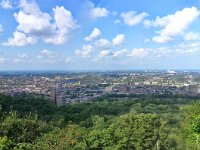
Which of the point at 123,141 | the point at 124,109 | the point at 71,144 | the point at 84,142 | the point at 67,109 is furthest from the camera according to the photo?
the point at 124,109

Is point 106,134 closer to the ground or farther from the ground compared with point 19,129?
closer to the ground

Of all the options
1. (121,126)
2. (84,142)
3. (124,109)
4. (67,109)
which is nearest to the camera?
(84,142)

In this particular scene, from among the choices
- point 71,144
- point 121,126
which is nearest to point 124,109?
point 121,126

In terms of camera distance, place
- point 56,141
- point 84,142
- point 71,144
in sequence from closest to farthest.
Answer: point 56,141, point 71,144, point 84,142

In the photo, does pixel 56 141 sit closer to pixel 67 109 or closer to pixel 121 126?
pixel 121 126

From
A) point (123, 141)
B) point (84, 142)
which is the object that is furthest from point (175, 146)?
point (84, 142)

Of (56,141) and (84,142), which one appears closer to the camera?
(56,141)

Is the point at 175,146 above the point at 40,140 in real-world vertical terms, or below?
below

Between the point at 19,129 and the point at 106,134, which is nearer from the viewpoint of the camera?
the point at 19,129

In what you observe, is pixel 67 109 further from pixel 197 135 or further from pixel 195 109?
pixel 197 135
